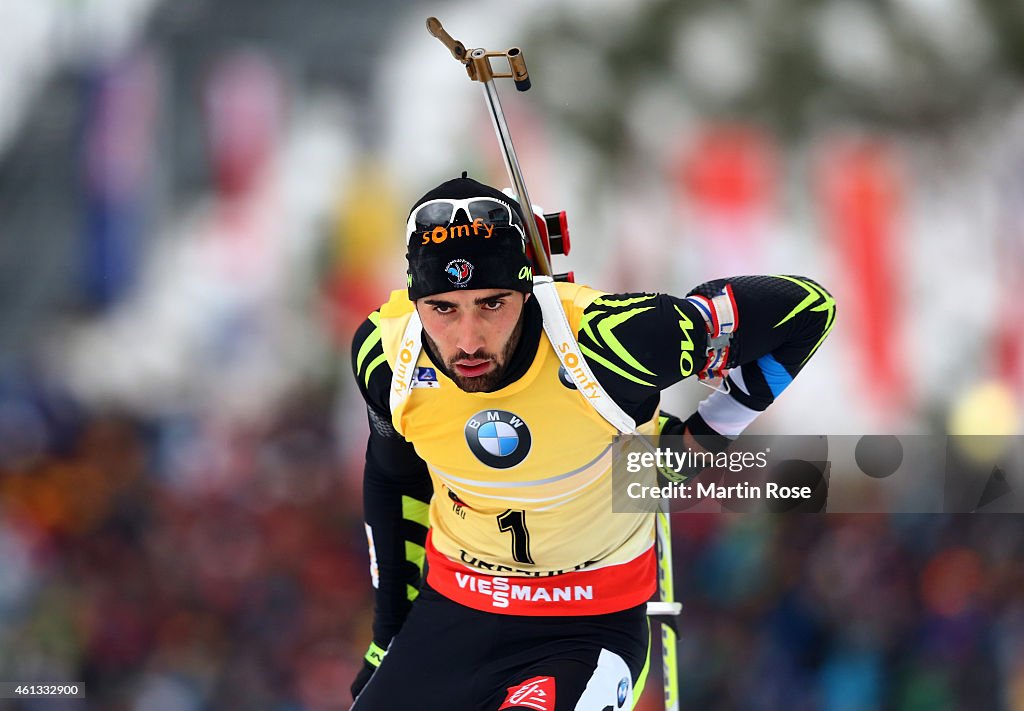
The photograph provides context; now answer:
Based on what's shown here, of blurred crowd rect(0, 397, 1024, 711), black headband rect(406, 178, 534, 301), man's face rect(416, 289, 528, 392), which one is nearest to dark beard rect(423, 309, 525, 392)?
man's face rect(416, 289, 528, 392)

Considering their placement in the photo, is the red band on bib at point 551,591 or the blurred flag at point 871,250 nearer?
the red band on bib at point 551,591

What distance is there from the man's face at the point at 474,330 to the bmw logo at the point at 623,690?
33.9 inches

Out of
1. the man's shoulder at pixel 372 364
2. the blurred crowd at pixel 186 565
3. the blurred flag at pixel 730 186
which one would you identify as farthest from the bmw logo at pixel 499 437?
the blurred flag at pixel 730 186

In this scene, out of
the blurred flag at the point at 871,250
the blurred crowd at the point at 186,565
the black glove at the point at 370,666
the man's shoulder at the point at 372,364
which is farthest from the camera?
the blurred flag at the point at 871,250

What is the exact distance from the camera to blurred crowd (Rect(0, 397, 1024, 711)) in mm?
5797

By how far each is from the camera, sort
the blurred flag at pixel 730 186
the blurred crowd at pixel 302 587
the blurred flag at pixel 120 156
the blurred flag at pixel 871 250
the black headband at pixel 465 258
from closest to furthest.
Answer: the black headband at pixel 465 258 → the blurred crowd at pixel 302 587 → the blurred flag at pixel 871 250 → the blurred flag at pixel 730 186 → the blurred flag at pixel 120 156

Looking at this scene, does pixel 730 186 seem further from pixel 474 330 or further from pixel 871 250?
pixel 474 330

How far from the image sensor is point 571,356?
→ 263cm

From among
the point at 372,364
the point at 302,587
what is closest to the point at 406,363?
the point at 372,364

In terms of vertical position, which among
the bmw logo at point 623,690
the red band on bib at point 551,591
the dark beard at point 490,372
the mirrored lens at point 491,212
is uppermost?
the mirrored lens at point 491,212

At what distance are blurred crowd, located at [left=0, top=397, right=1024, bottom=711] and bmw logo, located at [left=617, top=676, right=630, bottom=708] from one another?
3087mm

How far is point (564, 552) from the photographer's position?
9.53 ft

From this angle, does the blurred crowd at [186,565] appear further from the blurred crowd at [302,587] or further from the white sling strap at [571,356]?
the white sling strap at [571,356]

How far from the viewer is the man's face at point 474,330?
2557mm
